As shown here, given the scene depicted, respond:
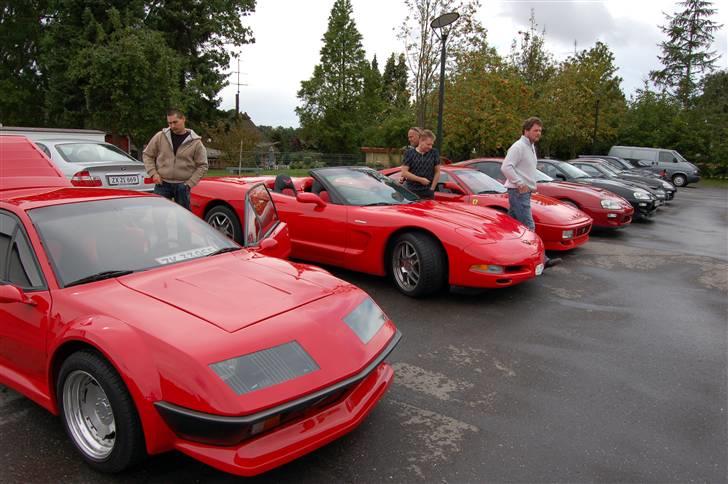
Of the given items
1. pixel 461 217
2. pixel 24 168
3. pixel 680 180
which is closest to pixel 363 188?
pixel 461 217

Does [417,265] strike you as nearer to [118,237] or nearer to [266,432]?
[118,237]

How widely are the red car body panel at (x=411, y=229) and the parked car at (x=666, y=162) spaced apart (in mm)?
24577

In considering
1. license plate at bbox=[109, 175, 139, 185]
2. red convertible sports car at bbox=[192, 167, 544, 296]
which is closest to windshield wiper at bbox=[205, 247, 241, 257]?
red convertible sports car at bbox=[192, 167, 544, 296]

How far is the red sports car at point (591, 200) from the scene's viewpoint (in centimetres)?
934

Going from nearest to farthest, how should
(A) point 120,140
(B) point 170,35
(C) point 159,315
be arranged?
1. (C) point 159,315
2. (B) point 170,35
3. (A) point 120,140

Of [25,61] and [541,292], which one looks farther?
[25,61]

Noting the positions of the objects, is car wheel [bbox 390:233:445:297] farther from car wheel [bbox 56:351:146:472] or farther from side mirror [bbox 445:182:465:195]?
car wheel [bbox 56:351:146:472]

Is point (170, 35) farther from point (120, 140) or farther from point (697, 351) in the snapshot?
point (697, 351)

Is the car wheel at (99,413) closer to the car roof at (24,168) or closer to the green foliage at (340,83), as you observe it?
the car roof at (24,168)

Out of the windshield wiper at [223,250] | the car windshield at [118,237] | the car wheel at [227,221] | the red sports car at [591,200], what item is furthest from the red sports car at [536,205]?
the car windshield at [118,237]

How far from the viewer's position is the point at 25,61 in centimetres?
2916

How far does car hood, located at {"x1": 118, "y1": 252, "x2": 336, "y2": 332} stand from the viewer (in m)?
2.48

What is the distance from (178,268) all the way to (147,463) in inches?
40.9

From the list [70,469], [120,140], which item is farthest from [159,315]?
[120,140]
